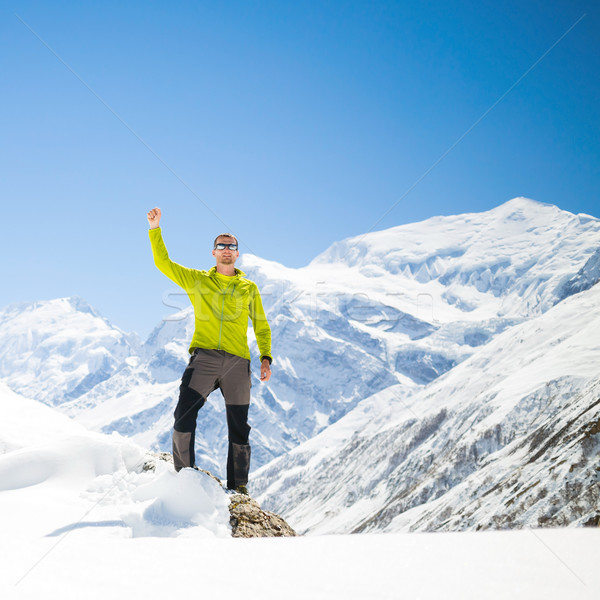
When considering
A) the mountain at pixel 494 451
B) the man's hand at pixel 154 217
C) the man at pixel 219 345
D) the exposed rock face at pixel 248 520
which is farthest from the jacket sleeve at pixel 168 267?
the mountain at pixel 494 451

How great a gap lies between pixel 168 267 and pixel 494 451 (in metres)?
97.8

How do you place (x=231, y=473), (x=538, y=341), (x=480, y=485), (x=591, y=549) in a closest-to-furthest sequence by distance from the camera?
(x=591, y=549) < (x=231, y=473) < (x=480, y=485) < (x=538, y=341)

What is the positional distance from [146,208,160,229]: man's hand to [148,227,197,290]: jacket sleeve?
0.38 ft

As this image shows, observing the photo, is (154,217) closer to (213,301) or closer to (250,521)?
(213,301)

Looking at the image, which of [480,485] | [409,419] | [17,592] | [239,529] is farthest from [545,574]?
[409,419]

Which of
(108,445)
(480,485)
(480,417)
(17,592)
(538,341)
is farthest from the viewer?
(538,341)

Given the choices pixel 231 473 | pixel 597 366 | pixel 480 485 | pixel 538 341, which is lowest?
pixel 480 485

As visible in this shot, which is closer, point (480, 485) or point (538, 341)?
point (480, 485)

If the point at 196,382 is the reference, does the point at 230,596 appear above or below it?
below

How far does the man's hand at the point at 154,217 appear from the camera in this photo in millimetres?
7395

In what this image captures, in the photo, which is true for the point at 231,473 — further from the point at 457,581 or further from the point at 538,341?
the point at 538,341

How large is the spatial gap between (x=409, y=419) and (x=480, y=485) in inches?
3819

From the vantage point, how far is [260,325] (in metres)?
8.65

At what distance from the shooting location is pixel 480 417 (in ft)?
366
